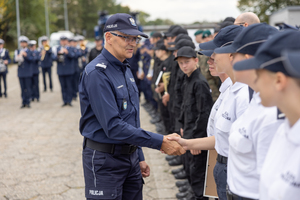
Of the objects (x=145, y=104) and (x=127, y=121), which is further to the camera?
(x=145, y=104)

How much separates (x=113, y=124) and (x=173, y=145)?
1.93 ft

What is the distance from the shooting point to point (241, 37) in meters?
2.01

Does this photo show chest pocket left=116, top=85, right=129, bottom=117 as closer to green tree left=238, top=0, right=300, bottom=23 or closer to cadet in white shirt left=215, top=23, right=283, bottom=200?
cadet in white shirt left=215, top=23, right=283, bottom=200

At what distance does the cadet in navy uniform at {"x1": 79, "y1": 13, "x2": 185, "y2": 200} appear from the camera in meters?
2.62

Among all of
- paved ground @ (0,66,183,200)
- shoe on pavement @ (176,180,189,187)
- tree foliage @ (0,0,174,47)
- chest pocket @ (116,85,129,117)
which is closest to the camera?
chest pocket @ (116,85,129,117)

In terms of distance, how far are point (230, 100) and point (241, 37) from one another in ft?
1.96

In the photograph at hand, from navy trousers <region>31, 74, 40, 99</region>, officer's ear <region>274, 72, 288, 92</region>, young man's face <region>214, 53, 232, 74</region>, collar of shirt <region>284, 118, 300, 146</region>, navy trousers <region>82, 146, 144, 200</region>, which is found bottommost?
navy trousers <region>31, 74, 40, 99</region>

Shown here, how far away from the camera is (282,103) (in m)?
1.40

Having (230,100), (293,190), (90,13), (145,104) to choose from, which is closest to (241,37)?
(230,100)

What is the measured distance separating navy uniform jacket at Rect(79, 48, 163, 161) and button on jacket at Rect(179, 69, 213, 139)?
4.94 feet

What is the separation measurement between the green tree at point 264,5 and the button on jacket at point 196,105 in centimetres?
2706

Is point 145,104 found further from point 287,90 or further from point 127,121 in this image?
point 287,90

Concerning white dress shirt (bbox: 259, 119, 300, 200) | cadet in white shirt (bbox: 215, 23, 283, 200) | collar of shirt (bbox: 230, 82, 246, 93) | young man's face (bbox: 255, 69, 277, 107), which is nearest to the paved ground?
collar of shirt (bbox: 230, 82, 246, 93)

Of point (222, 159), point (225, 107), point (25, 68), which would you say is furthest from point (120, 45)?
point (25, 68)
